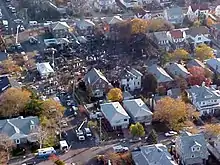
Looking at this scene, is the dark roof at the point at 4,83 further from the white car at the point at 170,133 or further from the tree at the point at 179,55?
the tree at the point at 179,55

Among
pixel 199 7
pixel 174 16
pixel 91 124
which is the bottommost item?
pixel 91 124

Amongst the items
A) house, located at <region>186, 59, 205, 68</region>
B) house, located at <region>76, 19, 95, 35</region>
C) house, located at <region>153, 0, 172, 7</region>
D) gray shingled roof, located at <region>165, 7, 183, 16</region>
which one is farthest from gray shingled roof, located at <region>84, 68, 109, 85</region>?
house, located at <region>153, 0, 172, 7</region>

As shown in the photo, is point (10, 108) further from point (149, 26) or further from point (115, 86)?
point (149, 26)

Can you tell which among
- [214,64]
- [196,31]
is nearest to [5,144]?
[214,64]

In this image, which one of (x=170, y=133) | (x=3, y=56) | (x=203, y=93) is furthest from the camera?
(x=3, y=56)

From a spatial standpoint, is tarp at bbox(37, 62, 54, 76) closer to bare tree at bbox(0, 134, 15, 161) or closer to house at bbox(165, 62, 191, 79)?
house at bbox(165, 62, 191, 79)

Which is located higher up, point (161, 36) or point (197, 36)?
point (161, 36)

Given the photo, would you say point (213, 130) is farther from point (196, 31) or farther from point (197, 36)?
point (196, 31)
